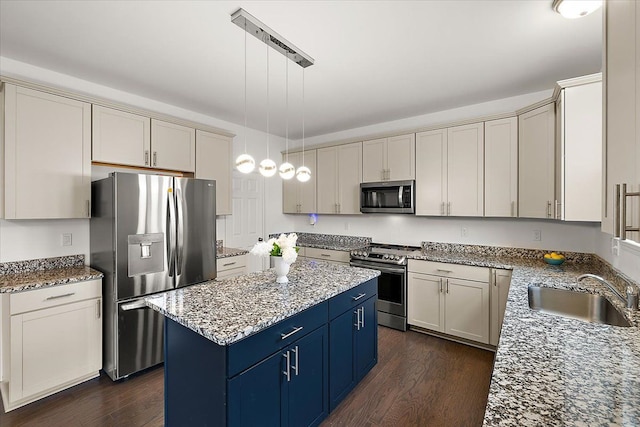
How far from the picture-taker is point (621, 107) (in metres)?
0.88

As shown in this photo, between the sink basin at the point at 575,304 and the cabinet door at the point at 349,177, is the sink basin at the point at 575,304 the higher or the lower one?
the lower one

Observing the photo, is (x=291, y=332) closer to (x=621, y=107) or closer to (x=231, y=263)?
(x=621, y=107)

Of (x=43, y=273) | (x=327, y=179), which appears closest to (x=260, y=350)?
(x=43, y=273)

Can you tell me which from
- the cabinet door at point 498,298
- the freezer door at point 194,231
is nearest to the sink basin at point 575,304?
the cabinet door at point 498,298

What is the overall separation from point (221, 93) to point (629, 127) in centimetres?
322

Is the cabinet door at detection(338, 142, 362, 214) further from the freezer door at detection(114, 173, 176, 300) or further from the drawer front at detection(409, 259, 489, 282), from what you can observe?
the freezer door at detection(114, 173, 176, 300)

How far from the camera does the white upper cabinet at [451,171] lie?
3275 mm

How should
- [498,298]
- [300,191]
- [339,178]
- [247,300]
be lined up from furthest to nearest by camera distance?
1. [300,191]
2. [339,178]
3. [498,298]
4. [247,300]

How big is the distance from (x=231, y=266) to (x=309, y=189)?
1.83 metres

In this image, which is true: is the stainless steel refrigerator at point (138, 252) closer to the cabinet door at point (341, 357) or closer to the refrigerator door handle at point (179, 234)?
the refrigerator door handle at point (179, 234)

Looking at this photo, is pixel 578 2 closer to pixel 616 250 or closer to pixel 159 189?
pixel 616 250

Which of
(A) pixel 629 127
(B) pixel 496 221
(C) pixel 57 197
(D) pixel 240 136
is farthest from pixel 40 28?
(B) pixel 496 221

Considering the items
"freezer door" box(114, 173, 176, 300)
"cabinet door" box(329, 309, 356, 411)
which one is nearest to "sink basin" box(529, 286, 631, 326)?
"cabinet door" box(329, 309, 356, 411)

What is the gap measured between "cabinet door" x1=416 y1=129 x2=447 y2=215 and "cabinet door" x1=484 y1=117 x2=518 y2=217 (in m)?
0.45
